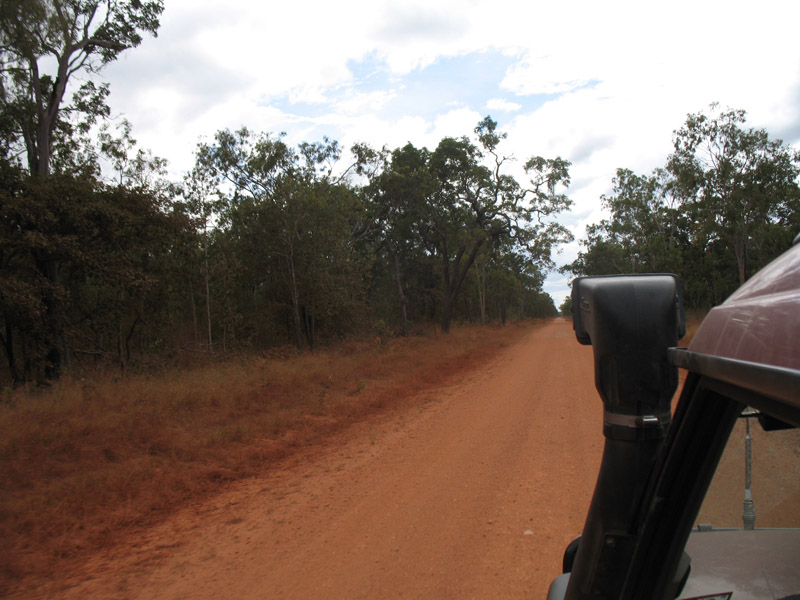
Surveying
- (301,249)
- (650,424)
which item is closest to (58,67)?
(301,249)

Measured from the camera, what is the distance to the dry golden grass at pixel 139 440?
16.8ft

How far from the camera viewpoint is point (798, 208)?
2209 cm

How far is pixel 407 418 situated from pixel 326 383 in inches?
153

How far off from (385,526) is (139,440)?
175 inches

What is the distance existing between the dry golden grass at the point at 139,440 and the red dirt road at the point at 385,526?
0.50 m

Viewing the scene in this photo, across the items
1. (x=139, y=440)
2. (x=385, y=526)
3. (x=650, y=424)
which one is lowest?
(x=385, y=526)

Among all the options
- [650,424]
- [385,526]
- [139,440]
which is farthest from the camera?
[139,440]

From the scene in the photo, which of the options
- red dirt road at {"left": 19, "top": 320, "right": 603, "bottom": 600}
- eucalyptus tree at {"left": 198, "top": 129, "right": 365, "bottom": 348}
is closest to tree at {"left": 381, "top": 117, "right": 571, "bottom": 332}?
eucalyptus tree at {"left": 198, "top": 129, "right": 365, "bottom": 348}

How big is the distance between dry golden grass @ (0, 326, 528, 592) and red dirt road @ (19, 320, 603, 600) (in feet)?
1.64

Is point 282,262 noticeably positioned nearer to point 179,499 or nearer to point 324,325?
point 324,325

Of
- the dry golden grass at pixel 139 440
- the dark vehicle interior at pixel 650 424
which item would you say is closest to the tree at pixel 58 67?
the dry golden grass at pixel 139 440

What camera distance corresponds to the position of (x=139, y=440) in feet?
25.1

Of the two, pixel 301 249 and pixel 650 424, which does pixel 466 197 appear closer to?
pixel 301 249

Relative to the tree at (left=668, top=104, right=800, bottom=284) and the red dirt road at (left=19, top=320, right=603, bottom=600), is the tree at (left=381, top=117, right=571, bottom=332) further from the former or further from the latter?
the red dirt road at (left=19, top=320, right=603, bottom=600)
